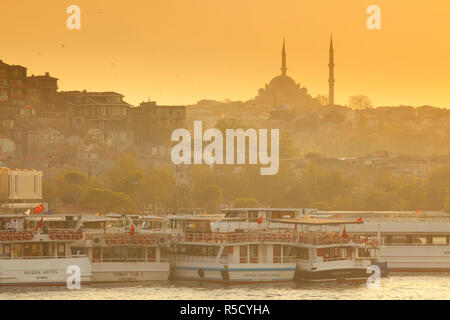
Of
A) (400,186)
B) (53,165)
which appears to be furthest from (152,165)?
(400,186)

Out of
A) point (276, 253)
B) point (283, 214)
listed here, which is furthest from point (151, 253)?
point (283, 214)

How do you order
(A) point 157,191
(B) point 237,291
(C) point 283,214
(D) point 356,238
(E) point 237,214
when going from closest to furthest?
1. (B) point 237,291
2. (D) point 356,238
3. (C) point 283,214
4. (E) point 237,214
5. (A) point 157,191

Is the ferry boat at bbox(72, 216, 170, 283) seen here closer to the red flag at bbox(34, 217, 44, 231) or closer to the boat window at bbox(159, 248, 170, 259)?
the boat window at bbox(159, 248, 170, 259)

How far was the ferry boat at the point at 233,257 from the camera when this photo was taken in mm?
63688

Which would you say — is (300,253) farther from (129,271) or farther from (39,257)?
(39,257)

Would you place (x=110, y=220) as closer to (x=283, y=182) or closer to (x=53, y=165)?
(x=283, y=182)

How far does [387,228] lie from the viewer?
73812 mm

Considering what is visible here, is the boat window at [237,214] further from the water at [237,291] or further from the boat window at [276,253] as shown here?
the water at [237,291]

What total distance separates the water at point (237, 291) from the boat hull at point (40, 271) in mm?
528

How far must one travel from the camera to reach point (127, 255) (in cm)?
6469

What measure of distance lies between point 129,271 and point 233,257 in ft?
18.8

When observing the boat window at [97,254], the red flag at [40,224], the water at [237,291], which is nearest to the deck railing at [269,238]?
the water at [237,291]
